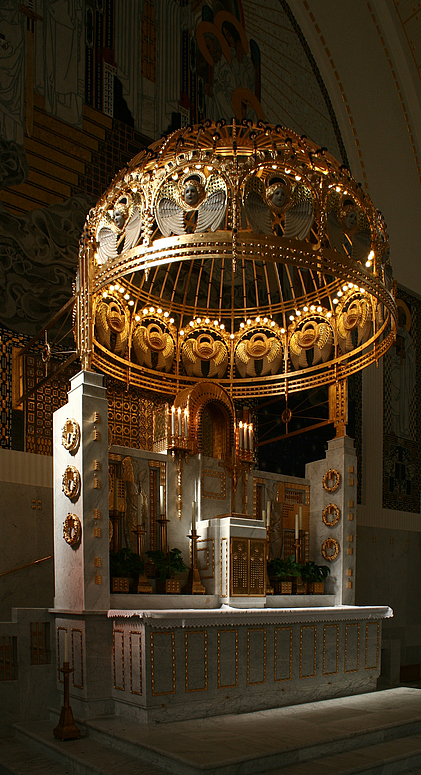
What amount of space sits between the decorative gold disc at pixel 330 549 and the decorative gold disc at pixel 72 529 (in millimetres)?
4161

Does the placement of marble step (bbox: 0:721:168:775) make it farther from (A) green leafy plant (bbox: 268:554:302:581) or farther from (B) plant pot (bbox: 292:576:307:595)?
(B) plant pot (bbox: 292:576:307:595)

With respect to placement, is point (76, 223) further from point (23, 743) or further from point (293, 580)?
point (23, 743)

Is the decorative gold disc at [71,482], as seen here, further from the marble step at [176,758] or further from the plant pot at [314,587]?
the plant pot at [314,587]

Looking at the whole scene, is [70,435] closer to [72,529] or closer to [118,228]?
[72,529]

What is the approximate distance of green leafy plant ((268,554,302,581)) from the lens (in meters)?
9.59

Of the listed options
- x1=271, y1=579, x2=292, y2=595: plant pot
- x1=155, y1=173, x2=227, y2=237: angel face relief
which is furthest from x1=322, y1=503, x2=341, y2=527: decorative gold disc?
x1=155, y1=173, x2=227, y2=237: angel face relief

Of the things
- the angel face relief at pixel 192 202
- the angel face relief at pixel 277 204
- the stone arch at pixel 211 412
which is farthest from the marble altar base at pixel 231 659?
the angel face relief at pixel 277 204

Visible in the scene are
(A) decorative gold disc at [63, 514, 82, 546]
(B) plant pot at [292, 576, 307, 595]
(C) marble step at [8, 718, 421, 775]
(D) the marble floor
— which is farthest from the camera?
(B) plant pot at [292, 576, 307, 595]

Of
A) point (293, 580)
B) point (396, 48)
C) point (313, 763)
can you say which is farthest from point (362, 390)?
point (313, 763)

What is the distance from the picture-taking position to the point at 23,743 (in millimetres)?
7133

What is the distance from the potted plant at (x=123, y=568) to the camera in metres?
8.05

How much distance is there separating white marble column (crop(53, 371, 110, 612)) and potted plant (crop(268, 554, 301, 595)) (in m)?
2.78

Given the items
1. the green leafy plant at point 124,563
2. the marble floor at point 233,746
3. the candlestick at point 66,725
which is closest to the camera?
the marble floor at point 233,746

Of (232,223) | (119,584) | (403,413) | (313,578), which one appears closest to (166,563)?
(119,584)
